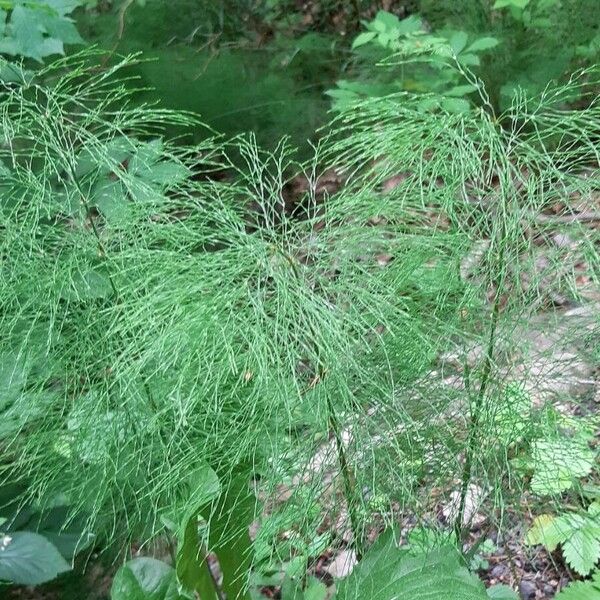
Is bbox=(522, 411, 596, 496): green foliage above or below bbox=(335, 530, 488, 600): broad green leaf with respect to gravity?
above

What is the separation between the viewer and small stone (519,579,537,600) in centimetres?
191

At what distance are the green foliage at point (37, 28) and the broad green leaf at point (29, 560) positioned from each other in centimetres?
113

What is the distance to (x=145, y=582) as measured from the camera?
4.71ft

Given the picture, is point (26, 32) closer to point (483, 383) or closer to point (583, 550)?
point (483, 383)

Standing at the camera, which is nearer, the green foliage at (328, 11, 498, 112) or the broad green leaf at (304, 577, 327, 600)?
the broad green leaf at (304, 577, 327, 600)

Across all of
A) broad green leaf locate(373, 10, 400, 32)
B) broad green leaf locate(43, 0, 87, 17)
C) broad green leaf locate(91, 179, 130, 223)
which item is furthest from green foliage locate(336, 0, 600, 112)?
broad green leaf locate(91, 179, 130, 223)

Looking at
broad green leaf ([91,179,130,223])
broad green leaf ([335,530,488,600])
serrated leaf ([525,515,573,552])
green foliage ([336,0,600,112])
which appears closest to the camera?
broad green leaf ([335,530,488,600])

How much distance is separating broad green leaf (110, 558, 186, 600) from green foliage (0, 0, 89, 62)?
4.13ft

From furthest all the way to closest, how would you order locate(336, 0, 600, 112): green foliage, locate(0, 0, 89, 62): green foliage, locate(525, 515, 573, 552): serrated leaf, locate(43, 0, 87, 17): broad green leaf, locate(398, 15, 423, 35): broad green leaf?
locate(336, 0, 600, 112): green foliage → locate(398, 15, 423, 35): broad green leaf → locate(43, 0, 87, 17): broad green leaf → locate(0, 0, 89, 62): green foliage → locate(525, 515, 573, 552): serrated leaf

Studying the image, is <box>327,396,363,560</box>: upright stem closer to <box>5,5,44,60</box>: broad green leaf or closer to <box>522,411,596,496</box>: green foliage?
<box>522,411,596,496</box>: green foliage

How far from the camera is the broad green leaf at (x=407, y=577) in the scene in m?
1.24

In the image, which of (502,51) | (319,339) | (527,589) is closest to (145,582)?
(319,339)

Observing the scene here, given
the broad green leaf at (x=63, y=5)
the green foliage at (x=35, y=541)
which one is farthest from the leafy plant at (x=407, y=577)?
the broad green leaf at (x=63, y=5)

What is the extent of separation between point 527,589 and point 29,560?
112 centimetres
